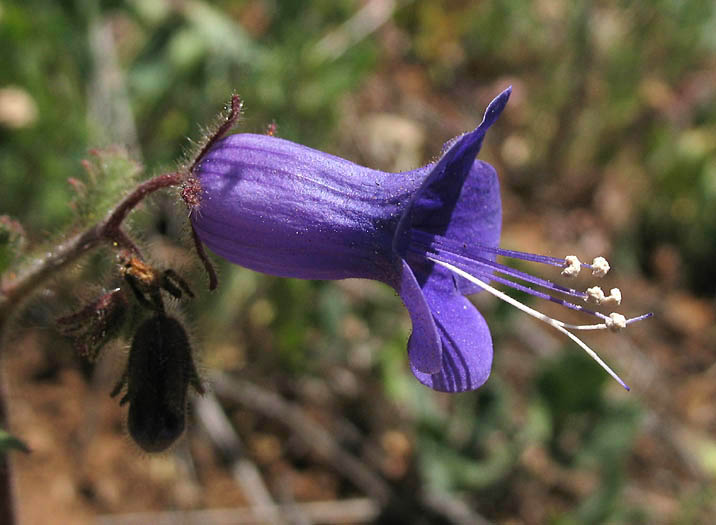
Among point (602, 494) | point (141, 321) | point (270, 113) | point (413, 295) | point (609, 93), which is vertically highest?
point (609, 93)

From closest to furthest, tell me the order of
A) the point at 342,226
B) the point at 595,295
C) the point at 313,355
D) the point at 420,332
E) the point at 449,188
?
the point at 420,332 < the point at 342,226 < the point at 595,295 < the point at 449,188 < the point at 313,355

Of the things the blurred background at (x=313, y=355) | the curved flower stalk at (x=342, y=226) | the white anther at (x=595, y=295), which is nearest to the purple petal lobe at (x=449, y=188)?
the curved flower stalk at (x=342, y=226)

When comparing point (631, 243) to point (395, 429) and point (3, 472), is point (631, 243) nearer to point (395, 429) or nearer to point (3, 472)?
point (395, 429)

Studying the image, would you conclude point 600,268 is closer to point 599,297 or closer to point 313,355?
point 599,297

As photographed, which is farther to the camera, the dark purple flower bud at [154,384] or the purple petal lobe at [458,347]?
the dark purple flower bud at [154,384]

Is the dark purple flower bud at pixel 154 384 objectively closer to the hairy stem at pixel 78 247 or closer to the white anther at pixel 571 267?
the hairy stem at pixel 78 247

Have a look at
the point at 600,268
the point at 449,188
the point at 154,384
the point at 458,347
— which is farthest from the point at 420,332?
the point at 154,384

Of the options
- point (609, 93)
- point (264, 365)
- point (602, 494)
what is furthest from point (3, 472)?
point (609, 93)
